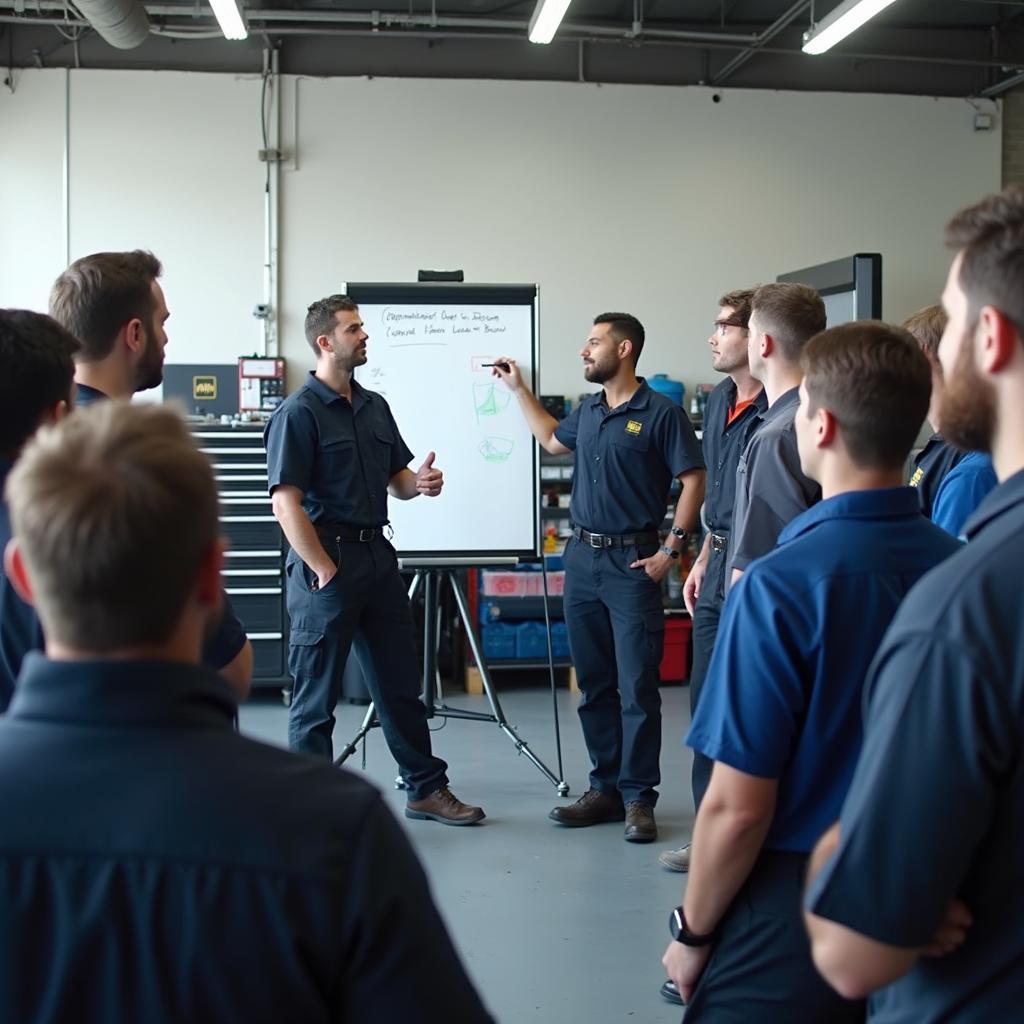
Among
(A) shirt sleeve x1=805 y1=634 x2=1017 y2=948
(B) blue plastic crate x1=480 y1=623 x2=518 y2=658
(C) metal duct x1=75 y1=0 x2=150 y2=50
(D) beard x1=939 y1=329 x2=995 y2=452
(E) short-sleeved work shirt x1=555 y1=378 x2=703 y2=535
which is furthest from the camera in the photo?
(B) blue plastic crate x1=480 y1=623 x2=518 y2=658

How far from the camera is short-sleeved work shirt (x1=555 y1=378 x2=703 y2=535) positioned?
13.7ft

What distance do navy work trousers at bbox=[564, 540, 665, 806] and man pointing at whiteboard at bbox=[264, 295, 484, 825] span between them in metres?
0.55

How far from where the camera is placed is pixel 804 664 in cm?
151

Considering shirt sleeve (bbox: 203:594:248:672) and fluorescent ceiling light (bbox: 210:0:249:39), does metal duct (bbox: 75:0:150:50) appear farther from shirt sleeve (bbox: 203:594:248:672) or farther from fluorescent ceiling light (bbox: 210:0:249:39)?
shirt sleeve (bbox: 203:594:248:672)

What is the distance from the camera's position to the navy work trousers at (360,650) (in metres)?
3.87

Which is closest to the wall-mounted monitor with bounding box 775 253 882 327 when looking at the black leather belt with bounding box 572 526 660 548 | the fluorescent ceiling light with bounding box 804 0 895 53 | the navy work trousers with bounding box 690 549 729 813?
the fluorescent ceiling light with bounding box 804 0 895 53

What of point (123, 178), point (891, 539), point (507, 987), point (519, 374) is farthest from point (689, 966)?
point (123, 178)

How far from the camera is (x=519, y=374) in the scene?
4660 mm

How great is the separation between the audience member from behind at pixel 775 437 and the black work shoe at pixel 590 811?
1.32 m

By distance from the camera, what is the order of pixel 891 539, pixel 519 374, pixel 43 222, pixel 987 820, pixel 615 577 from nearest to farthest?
pixel 987 820, pixel 891 539, pixel 615 577, pixel 519 374, pixel 43 222

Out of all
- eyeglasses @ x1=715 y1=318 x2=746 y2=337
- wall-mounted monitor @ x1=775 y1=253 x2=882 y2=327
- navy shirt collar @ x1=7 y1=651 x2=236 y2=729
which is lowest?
navy shirt collar @ x1=7 y1=651 x2=236 y2=729

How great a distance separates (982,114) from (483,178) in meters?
3.41

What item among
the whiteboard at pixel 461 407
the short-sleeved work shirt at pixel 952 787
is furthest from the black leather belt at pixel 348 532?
the short-sleeved work shirt at pixel 952 787

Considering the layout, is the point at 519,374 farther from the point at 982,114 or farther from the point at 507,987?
the point at 982,114
